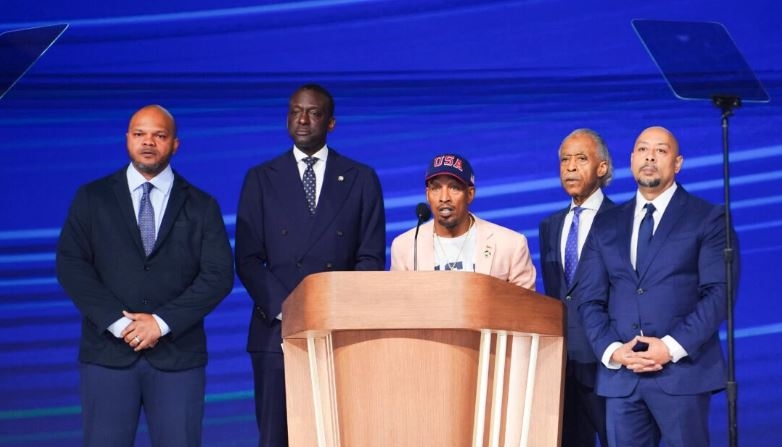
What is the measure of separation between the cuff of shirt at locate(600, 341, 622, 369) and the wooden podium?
968 millimetres

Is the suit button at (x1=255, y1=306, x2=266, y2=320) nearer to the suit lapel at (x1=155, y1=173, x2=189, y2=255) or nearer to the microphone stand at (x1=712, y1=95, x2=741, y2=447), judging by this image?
the suit lapel at (x1=155, y1=173, x2=189, y2=255)

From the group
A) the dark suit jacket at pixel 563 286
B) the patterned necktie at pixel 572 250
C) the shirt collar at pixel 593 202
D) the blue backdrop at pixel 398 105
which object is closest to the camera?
the dark suit jacket at pixel 563 286

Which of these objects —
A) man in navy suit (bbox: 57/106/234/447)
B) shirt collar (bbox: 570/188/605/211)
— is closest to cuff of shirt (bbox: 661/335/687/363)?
shirt collar (bbox: 570/188/605/211)

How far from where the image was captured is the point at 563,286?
4.75 meters

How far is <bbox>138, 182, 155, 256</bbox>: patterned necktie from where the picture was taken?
14.5 ft

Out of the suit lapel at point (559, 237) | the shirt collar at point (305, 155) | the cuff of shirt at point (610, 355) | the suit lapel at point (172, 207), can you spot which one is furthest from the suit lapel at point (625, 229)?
the suit lapel at point (172, 207)

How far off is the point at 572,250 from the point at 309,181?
101cm

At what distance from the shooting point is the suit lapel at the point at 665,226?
14.2ft

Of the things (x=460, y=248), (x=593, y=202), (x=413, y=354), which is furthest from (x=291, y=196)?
(x=413, y=354)

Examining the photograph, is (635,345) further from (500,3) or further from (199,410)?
(500,3)

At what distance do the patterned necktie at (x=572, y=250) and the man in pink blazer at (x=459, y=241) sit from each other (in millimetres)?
280

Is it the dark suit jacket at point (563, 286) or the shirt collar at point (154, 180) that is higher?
the shirt collar at point (154, 180)

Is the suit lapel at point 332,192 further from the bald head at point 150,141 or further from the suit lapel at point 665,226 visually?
the suit lapel at point 665,226

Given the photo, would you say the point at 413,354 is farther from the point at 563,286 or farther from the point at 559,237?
the point at 559,237
